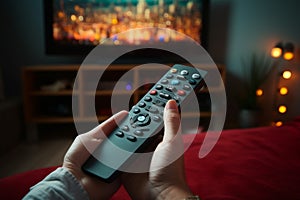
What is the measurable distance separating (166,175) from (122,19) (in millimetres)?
1320

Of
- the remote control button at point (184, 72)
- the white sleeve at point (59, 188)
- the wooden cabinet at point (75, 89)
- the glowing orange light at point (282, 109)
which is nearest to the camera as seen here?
the white sleeve at point (59, 188)

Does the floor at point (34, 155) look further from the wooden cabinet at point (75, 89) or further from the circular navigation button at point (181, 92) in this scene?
the circular navigation button at point (181, 92)

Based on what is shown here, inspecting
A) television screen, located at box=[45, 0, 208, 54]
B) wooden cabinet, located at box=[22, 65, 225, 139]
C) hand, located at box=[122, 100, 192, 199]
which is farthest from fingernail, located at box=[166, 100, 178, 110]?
television screen, located at box=[45, 0, 208, 54]

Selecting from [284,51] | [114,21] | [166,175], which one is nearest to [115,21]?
[114,21]

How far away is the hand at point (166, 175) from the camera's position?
0.37m

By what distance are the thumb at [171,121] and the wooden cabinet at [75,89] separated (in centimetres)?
84

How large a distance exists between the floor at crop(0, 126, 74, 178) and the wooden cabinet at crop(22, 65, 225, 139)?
0.11 metres

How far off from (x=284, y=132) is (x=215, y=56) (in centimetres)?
121

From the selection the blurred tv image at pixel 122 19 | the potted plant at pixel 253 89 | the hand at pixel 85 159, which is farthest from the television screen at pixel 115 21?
the hand at pixel 85 159

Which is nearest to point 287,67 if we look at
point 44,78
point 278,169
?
point 278,169

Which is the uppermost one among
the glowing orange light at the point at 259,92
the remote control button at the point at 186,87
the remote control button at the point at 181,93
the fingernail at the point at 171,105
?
the remote control button at the point at 186,87

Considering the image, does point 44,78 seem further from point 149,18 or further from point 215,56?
point 215,56

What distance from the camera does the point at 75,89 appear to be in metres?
1.40

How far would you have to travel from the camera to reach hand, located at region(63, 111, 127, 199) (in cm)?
40
